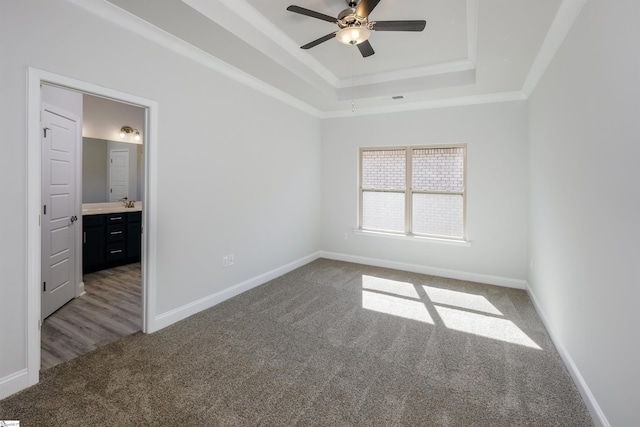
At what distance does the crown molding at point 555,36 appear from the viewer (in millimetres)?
2119

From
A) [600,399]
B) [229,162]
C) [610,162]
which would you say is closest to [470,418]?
[600,399]

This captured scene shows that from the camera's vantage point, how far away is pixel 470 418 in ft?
5.84

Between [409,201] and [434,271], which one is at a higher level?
[409,201]

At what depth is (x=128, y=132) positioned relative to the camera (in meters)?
5.30

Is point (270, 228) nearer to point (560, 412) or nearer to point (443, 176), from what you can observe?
point (443, 176)

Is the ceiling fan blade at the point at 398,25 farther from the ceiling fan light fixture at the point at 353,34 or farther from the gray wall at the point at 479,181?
the gray wall at the point at 479,181

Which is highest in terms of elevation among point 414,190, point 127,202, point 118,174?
point 118,174

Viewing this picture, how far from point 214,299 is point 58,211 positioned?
6.21 ft

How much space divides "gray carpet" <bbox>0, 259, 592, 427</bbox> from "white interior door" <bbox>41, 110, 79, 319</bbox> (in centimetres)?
123

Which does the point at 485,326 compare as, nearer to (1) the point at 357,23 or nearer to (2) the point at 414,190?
(2) the point at 414,190

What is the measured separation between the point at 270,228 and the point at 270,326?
65.5 inches

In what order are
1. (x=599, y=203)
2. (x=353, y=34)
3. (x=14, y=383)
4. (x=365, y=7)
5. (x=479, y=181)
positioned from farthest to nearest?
(x=479, y=181)
(x=353, y=34)
(x=365, y=7)
(x=14, y=383)
(x=599, y=203)

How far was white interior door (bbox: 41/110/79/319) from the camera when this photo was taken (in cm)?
296

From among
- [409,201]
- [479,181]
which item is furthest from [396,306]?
[479,181]
